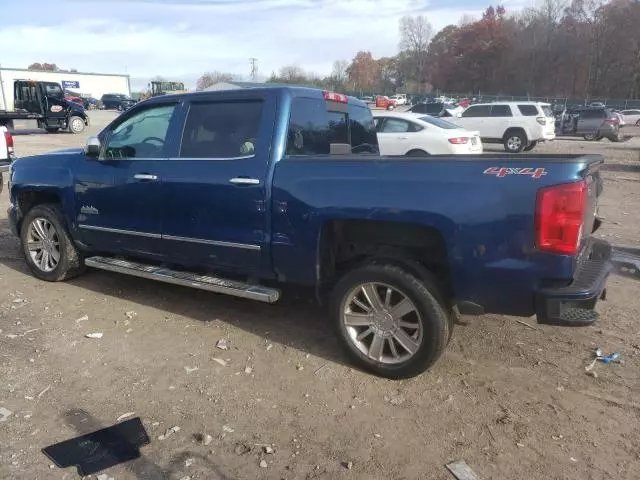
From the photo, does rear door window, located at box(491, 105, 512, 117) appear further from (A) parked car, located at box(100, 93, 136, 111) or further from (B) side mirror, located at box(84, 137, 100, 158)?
(A) parked car, located at box(100, 93, 136, 111)

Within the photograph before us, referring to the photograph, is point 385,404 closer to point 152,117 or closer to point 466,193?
point 466,193

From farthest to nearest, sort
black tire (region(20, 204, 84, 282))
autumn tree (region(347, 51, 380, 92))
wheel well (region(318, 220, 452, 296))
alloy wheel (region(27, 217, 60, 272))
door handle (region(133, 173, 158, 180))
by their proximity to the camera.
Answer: autumn tree (region(347, 51, 380, 92)) → alloy wheel (region(27, 217, 60, 272)) → black tire (region(20, 204, 84, 282)) → door handle (region(133, 173, 158, 180)) → wheel well (region(318, 220, 452, 296))

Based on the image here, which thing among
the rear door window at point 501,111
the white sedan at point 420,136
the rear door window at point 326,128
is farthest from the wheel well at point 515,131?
the rear door window at point 326,128

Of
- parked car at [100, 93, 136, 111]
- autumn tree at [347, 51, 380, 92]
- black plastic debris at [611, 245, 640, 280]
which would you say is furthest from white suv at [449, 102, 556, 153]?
autumn tree at [347, 51, 380, 92]

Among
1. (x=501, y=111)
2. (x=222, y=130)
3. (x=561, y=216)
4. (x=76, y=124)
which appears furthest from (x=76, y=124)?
(x=561, y=216)

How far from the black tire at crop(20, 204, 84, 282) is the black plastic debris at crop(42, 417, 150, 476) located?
9.39 feet

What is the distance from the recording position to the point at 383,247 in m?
3.88

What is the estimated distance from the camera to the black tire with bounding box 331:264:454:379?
3.51 meters

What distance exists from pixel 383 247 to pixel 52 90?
26.2 meters

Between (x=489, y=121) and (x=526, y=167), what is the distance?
718 inches

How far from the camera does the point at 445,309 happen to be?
3.56m

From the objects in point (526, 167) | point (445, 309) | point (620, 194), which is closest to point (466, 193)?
point (526, 167)

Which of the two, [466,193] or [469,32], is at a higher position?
[469,32]

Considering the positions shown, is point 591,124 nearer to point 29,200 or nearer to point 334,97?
point 334,97
